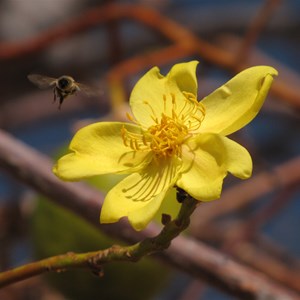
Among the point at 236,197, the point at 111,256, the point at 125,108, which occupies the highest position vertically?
the point at 111,256

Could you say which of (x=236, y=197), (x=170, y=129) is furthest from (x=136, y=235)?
(x=236, y=197)

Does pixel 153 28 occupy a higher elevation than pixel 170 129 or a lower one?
lower

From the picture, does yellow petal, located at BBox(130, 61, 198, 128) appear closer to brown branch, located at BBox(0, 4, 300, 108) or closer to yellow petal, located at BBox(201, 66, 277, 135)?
yellow petal, located at BBox(201, 66, 277, 135)

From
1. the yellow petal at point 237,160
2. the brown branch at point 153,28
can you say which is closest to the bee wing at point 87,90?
the yellow petal at point 237,160

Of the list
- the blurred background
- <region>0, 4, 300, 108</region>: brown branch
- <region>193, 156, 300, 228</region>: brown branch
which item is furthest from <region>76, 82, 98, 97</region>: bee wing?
<region>193, 156, 300, 228</region>: brown branch

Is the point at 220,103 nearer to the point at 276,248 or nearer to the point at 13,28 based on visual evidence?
the point at 276,248

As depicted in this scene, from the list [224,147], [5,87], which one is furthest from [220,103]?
[5,87]

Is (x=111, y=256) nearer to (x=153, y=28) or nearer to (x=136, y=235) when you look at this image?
(x=136, y=235)
